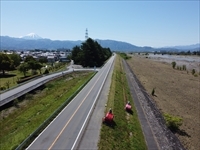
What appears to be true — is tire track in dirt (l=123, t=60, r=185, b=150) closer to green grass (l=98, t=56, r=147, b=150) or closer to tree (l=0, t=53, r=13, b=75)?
green grass (l=98, t=56, r=147, b=150)

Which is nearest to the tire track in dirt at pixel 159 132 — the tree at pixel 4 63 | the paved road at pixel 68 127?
the paved road at pixel 68 127

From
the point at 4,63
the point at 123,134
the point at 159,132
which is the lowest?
the point at 159,132

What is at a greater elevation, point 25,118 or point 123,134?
point 123,134

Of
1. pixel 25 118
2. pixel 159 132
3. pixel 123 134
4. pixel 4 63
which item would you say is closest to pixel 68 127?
pixel 123 134

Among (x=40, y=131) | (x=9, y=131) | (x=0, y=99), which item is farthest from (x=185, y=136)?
(x=0, y=99)

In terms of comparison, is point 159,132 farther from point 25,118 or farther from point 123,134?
point 25,118

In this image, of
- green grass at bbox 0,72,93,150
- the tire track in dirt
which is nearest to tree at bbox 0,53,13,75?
green grass at bbox 0,72,93,150

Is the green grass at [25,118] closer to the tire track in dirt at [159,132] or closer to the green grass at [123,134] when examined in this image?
the green grass at [123,134]

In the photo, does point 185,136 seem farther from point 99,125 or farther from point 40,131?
point 40,131
